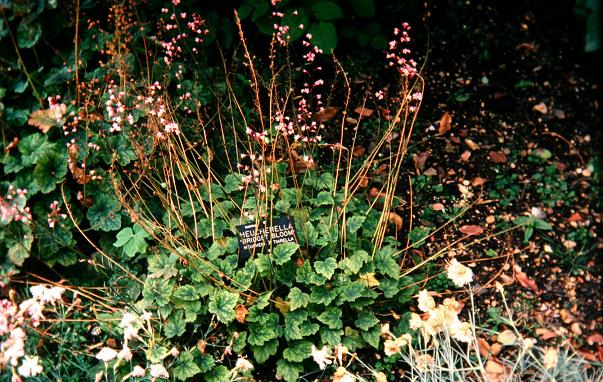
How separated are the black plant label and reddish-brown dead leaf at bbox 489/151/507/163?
134 centimetres

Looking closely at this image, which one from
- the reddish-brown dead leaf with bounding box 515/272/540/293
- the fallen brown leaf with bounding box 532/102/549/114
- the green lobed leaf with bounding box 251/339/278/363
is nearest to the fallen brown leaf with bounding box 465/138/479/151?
the fallen brown leaf with bounding box 532/102/549/114

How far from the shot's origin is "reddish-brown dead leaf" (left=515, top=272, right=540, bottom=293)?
2754mm

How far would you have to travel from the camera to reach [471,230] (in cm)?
295

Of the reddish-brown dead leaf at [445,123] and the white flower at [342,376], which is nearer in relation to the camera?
the white flower at [342,376]

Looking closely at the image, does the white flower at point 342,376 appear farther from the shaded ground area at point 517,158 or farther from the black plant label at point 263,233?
the shaded ground area at point 517,158

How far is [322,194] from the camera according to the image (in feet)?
9.16

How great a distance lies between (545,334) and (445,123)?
53.2 inches

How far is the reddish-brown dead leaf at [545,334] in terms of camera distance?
261cm

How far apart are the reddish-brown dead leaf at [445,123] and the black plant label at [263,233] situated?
1.26 meters

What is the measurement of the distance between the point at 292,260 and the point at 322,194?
1.23 feet

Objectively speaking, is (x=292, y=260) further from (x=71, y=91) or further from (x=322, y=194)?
(x=71, y=91)

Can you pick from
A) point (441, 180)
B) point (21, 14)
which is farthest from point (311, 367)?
point (21, 14)

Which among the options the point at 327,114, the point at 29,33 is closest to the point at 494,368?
the point at 327,114

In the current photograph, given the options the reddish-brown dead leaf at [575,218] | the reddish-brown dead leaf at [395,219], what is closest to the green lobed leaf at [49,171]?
the reddish-brown dead leaf at [395,219]
